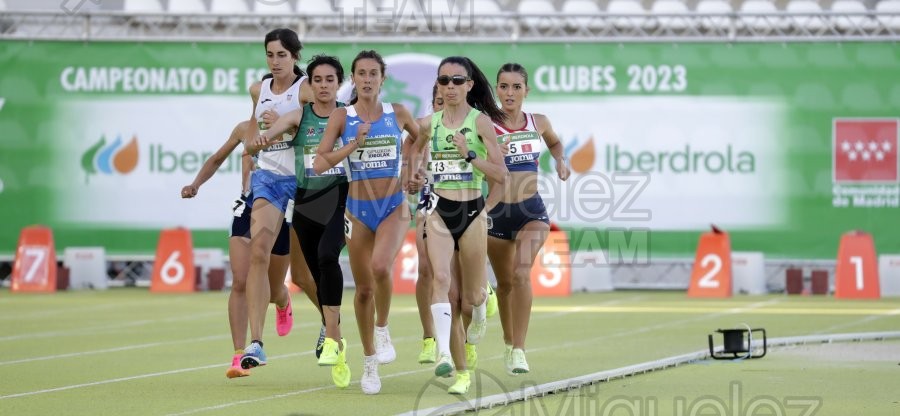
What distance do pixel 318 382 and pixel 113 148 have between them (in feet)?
50.1

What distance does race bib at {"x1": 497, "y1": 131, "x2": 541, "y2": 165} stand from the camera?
40.2 ft

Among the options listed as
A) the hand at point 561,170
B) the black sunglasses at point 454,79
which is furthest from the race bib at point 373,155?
the hand at point 561,170

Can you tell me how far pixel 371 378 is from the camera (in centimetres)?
1084

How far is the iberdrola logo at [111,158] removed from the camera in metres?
26.0

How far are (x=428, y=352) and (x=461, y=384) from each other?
1930 mm

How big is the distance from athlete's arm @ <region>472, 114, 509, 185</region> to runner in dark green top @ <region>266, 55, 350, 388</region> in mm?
1286

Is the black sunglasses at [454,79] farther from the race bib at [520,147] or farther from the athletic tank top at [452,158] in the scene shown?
the race bib at [520,147]

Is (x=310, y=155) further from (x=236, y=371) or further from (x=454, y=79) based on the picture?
(x=236, y=371)

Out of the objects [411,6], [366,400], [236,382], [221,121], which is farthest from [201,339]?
[411,6]

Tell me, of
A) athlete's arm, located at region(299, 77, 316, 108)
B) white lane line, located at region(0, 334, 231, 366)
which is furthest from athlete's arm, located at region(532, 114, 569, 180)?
white lane line, located at region(0, 334, 231, 366)

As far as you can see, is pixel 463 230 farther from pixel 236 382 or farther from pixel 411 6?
pixel 411 6

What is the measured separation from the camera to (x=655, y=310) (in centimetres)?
2136

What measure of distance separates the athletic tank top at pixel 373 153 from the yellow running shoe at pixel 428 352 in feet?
5.69

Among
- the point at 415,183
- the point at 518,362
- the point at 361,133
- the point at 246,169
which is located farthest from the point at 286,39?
the point at 518,362
